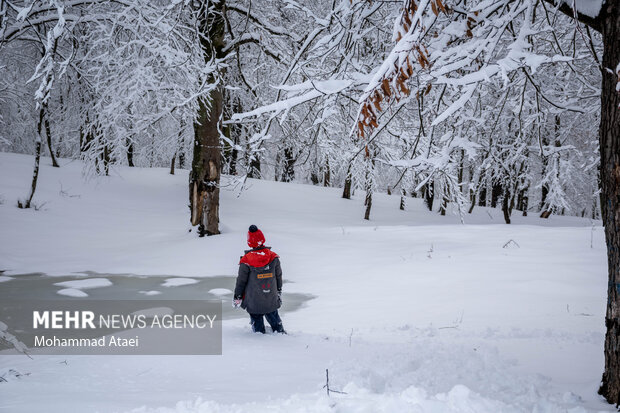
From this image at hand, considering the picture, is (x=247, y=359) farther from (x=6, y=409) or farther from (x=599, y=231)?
(x=599, y=231)

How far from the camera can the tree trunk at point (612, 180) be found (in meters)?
3.10

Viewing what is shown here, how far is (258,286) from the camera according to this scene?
5473 mm

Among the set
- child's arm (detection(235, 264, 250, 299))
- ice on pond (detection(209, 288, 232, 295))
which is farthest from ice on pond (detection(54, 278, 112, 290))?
child's arm (detection(235, 264, 250, 299))

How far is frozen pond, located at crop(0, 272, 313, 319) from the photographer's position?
7.68m

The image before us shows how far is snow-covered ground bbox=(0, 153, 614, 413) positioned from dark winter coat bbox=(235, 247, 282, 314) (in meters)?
0.37

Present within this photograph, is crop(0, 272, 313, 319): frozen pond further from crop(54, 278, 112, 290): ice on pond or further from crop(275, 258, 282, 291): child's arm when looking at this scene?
crop(275, 258, 282, 291): child's arm

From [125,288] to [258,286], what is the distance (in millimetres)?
4024

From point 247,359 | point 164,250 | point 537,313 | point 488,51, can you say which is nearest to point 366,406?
A: point 247,359

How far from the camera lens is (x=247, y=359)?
4258 mm

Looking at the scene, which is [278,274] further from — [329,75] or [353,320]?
[329,75]

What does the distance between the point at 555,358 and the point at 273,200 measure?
1735 cm

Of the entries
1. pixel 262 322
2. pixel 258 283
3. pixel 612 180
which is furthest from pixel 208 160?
pixel 612 180

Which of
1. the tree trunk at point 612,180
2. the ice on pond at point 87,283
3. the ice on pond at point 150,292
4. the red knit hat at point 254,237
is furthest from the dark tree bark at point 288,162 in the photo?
the ice on pond at point 87,283

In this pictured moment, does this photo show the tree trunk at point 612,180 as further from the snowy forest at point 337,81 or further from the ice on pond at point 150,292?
the ice on pond at point 150,292
